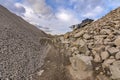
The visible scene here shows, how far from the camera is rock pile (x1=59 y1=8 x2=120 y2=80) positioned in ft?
33.0

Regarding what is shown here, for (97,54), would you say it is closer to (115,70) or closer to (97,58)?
(97,58)

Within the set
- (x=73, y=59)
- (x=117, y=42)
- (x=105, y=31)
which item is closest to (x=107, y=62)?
(x=117, y=42)

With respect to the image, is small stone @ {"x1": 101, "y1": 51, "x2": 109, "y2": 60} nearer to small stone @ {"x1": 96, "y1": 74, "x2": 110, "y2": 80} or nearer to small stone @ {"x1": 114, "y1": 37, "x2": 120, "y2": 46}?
small stone @ {"x1": 114, "y1": 37, "x2": 120, "y2": 46}

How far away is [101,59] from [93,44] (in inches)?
75.0

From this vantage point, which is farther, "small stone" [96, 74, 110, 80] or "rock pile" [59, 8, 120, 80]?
"rock pile" [59, 8, 120, 80]

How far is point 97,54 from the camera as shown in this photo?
11.5 metres

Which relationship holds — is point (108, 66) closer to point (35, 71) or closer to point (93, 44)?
point (93, 44)

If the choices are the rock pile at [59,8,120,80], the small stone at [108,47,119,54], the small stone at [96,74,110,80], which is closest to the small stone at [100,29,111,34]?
the rock pile at [59,8,120,80]

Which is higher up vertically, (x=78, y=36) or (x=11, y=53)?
(x=78, y=36)

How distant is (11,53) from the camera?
12539 mm

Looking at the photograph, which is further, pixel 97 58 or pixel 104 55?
pixel 97 58

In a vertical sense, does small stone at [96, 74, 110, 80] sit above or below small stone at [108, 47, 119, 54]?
below

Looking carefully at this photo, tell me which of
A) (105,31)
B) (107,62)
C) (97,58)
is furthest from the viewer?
(105,31)

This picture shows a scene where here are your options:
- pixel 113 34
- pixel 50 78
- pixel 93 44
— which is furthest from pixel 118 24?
pixel 50 78
